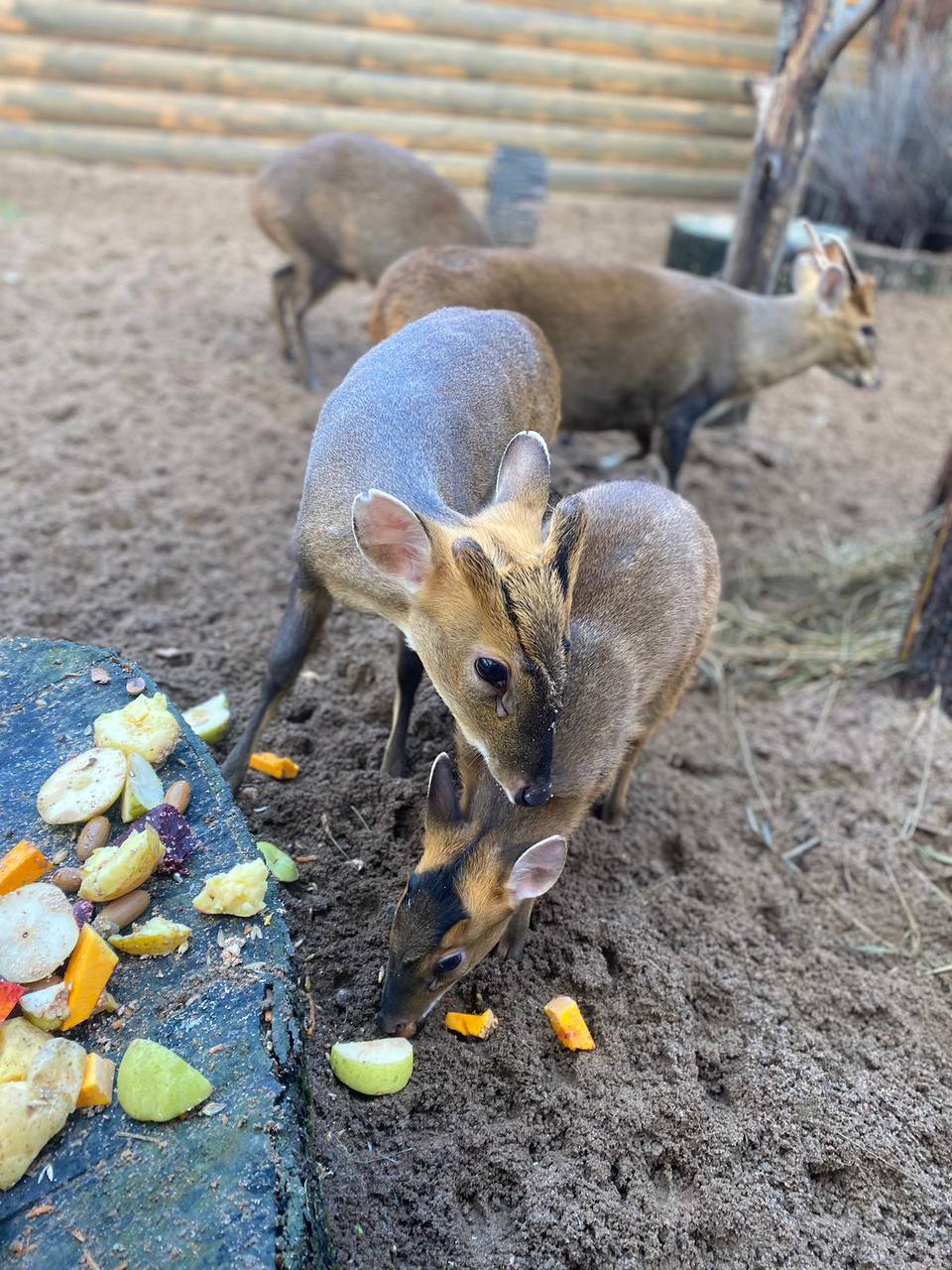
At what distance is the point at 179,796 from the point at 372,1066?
27.9 inches

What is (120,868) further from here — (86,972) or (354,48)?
(354,48)

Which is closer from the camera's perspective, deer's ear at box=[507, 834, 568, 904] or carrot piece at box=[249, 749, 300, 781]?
deer's ear at box=[507, 834, 568, 904]

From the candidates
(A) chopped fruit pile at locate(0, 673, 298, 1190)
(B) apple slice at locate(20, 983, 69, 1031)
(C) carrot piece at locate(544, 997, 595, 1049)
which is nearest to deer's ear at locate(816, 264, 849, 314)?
(C) carrot piece at locate(544, 997, 595, 1049)

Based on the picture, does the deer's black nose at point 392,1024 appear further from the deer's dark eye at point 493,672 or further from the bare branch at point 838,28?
the bare branch at point 838,28

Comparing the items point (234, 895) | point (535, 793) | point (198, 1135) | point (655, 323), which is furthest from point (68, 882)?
point (655, 323)

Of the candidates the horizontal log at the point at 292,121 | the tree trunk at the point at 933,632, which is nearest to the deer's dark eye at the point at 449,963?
the tree trunk at the point at 933,632

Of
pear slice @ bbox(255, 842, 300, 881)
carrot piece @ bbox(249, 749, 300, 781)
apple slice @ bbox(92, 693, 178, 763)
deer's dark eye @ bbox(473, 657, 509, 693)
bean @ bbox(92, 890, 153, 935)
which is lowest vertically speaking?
carrot piece @ bbox(249, 749, 300, 781)

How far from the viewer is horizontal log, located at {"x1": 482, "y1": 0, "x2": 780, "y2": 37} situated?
9.74 meters

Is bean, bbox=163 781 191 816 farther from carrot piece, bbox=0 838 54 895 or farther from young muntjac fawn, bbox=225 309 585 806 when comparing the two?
young muntjac fawn, bbox=225 309 585 806

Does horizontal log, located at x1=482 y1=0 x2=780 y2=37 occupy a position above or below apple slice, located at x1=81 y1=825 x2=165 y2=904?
above

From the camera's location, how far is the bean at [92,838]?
215 centimetres

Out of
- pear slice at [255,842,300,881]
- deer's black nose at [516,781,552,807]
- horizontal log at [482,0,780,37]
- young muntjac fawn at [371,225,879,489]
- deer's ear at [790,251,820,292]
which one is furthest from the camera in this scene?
horizontal log at [482,0,780,37]

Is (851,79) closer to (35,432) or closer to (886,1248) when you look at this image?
(35,432)

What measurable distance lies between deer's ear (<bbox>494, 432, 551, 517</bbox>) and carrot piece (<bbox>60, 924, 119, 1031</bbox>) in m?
1.44
